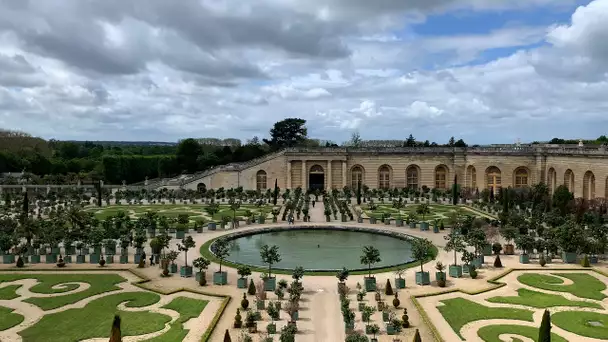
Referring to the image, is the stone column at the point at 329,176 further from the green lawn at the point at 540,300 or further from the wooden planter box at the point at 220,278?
the green lawn at the point at 540,300

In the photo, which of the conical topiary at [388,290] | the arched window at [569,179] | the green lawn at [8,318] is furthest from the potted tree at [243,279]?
the arched window at [569,179]

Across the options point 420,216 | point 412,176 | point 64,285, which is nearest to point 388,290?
point 64,285

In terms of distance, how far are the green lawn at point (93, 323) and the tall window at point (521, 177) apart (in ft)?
181

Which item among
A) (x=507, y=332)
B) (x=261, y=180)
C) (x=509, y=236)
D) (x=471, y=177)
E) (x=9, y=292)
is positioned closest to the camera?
(x=507, y=332)

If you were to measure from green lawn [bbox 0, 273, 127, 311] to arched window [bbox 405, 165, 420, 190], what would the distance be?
170ft

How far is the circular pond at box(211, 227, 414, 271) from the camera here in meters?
32.1

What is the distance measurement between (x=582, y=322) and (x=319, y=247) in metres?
19.3

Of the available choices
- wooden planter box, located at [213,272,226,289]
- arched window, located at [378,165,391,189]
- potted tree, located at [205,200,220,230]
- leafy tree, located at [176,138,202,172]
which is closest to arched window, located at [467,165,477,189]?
arched window, located at [378,165,391,189]

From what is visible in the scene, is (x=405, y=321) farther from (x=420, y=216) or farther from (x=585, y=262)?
(x=420, y=216)

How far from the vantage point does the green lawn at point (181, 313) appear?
768 inches

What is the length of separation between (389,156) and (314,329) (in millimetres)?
54276

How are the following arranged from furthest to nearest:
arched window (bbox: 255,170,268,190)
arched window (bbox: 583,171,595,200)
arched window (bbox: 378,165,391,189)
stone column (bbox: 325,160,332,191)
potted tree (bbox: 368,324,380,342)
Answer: arched window (bbox: 378,165,391,189)
arched window (bbox: 255,170,268,190)
stone column (bbox: 325,160,332,191)
arched window (bbox: 583,171,595,200)
potted tree (bbox: 368,324,380,342)

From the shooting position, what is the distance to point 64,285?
1047 inches

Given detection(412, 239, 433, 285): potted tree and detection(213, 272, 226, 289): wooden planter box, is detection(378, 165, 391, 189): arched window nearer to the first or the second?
detection(412, 239, 433, 285): potted tree
